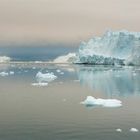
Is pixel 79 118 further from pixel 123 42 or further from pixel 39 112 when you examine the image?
pixel 123 42

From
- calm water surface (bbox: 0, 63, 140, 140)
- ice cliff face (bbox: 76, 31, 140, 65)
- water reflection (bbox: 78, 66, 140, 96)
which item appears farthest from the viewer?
ice cliff face (bbox: 76, 31, 140, 65)

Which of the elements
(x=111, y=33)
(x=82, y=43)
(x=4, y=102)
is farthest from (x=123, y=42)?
(x=4, y=102)

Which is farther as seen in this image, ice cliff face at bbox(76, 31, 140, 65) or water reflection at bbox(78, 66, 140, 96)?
ice cliff face at bbox(76, 31, 140, 65)

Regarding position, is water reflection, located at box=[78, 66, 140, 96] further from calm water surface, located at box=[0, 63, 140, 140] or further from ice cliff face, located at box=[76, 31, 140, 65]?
ice cliff face, located at box=[76, 31, 140, 65]

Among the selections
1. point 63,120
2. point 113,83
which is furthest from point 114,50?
point 63,120

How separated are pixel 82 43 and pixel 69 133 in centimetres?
9027

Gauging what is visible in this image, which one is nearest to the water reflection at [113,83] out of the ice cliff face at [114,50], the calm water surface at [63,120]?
the calm water surface at [63,120]

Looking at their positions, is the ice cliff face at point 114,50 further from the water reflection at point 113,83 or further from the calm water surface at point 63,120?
the calm water surface at point 63,120

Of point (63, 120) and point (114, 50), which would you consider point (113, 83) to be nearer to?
point (63, 120)

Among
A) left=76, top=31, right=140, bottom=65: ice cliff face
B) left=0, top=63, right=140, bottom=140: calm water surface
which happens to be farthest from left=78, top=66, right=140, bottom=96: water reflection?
left=76, top=31, right=140, bottom=65: ice cliff face

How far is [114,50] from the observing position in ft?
318

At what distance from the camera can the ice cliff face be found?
87938 mm

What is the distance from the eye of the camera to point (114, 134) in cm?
1416

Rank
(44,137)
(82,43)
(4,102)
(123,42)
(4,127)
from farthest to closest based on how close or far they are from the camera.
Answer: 1. (82,43)
2. (123,42)
3. (4,102)
4. (4,127)
5. (44,137)
